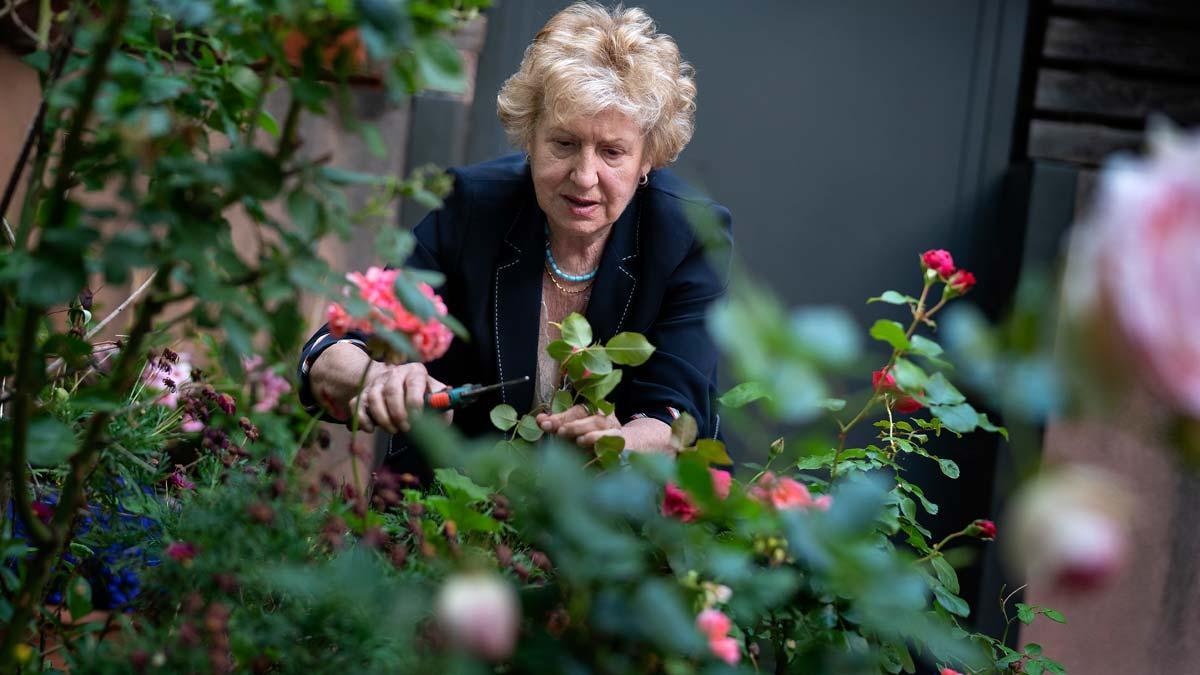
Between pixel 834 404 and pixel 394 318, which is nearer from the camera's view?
pixel 394 318

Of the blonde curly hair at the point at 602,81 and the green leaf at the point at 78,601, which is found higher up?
the blonde curly hair at the point at 602,81

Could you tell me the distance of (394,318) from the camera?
98 centimetres

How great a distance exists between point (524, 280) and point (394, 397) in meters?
0.77

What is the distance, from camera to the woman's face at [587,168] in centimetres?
193

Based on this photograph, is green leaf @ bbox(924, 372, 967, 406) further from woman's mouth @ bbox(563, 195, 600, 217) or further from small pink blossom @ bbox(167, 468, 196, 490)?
woman's mouth @ bbox(563, 195, 600, 217)

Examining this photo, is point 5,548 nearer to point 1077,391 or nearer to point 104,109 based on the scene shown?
point 104,109

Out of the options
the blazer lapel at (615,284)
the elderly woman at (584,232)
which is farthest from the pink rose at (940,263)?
the blazer lapel at (615,284)

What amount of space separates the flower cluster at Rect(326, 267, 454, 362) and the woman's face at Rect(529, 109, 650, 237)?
3.04 ft

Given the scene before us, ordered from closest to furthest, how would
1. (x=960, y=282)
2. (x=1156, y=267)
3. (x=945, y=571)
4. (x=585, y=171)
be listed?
(x=1156, y=267)
(x=960, y=282)
(x=945, y=571)
(x=585, y=171)

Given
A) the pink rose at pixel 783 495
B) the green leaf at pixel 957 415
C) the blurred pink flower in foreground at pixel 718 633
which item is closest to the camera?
the blurred pink flower in foreground at pixel 718 633

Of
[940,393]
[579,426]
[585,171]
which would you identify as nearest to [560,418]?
[579,426]

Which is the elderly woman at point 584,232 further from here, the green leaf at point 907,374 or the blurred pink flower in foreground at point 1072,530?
the blurred pink flower in foreground at point 1072,530

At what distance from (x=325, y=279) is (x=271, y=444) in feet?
0.93

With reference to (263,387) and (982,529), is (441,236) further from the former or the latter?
(982,529)
